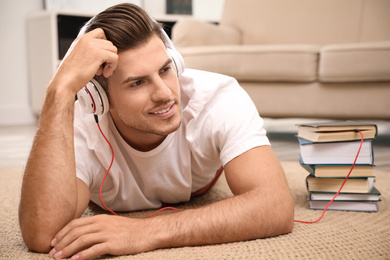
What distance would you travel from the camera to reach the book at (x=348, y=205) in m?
1.30

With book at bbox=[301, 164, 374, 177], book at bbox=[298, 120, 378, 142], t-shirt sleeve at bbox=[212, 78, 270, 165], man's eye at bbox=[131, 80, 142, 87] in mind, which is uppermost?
man's eye at bbox=[131, 80, 142, 87]

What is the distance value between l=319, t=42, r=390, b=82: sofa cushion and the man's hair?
4.69 ft

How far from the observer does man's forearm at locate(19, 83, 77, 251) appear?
954mm

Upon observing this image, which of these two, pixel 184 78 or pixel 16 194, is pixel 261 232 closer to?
pixel 184 78

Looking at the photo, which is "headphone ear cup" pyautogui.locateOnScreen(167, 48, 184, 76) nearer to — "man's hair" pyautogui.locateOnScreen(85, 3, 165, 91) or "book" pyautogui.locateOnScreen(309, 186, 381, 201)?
"man's hair" pyautogui.locateOnScreen(85, 3, 165, 91)

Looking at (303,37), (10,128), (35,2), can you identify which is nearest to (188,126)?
(303,37)

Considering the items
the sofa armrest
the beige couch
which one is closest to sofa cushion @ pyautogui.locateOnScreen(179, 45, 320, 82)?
the beige couch

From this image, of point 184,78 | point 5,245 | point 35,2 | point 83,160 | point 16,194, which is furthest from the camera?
point 35,2

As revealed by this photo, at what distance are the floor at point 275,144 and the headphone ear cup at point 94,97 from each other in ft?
4.20

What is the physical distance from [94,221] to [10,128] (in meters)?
3.08

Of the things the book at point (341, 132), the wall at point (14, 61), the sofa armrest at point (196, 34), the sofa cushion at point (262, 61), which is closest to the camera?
the book at point (341, 132)

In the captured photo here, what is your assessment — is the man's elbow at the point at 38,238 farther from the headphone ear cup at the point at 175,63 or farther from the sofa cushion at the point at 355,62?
the sofa cushion at the point at 355,62

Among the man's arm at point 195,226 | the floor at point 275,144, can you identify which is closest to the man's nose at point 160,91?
the man's arm at point 195,226

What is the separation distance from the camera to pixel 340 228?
3.66ft
